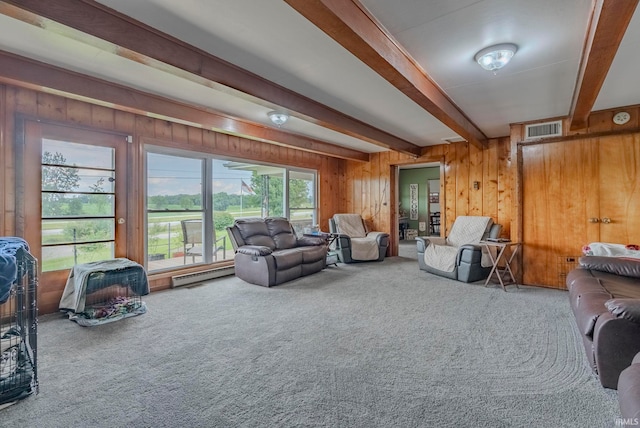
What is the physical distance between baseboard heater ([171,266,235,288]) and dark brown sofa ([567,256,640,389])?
4.35 m

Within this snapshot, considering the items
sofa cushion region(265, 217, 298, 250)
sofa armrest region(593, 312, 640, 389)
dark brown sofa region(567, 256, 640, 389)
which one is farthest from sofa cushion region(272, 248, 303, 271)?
sofa armrest region(593, 312, 640, 389)

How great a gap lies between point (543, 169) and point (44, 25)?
17.8 feet

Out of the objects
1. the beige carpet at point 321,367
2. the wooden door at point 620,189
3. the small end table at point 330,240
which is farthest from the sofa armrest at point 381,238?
the wooden door at point 620,189

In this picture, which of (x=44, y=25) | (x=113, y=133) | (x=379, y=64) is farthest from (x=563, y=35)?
(x=113, y=133)

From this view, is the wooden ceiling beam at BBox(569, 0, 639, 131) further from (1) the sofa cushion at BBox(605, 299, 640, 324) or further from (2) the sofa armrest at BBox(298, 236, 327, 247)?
(2) the sofa armrest at BBox(298, 236, 327, 247)

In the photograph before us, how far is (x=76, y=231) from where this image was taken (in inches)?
139

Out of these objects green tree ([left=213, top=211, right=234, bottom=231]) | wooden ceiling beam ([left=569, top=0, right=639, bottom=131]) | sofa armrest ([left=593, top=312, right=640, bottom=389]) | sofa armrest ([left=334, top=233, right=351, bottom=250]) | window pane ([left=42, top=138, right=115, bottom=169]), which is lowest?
sofa armrest ([left=593, top=312, right=640, bottom=389])

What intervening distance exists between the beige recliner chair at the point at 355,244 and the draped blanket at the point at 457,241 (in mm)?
1221

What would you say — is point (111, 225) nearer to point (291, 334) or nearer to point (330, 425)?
point (291, 334)

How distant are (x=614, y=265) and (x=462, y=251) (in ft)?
6.10

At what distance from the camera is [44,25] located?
1833 mm

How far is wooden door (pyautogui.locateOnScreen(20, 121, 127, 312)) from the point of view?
3.19m

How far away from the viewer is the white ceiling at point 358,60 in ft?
6.15

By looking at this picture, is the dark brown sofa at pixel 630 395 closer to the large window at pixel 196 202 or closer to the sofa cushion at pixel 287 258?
the sofa cushion at pixel 287 258
